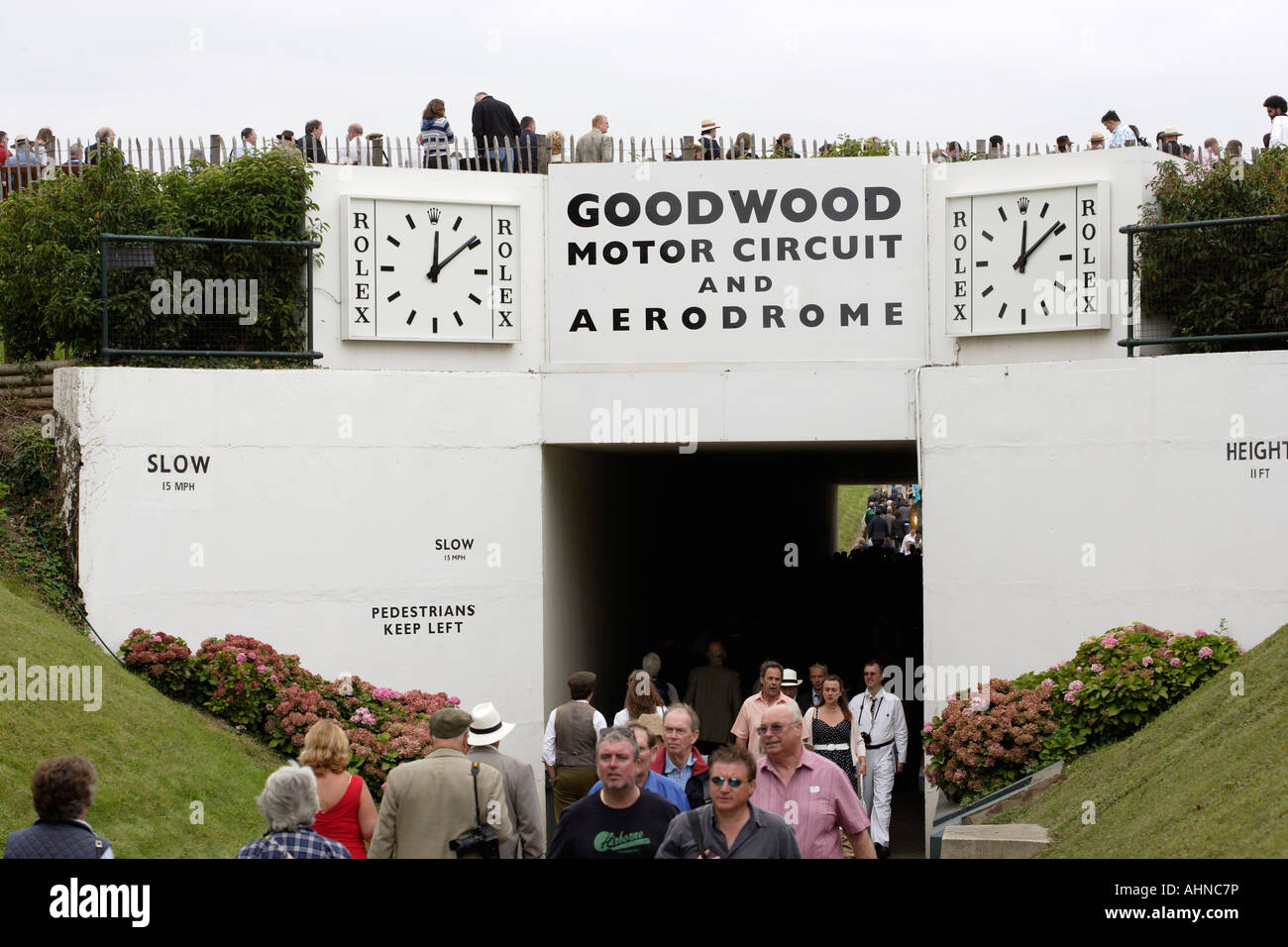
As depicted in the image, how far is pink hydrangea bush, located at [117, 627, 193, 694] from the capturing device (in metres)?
13.0

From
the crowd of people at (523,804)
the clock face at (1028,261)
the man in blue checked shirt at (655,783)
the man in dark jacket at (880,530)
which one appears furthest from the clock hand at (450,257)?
the man in dark jacket at (880,530)

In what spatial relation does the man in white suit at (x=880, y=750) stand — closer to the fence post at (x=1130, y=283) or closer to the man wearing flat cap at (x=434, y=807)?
the fence post at (x=1130, y=283)

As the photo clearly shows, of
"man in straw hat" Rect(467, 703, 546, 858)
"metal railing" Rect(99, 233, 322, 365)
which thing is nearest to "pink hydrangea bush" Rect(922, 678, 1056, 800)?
"man in straw hat" Rect(467, 703, 546, 858)

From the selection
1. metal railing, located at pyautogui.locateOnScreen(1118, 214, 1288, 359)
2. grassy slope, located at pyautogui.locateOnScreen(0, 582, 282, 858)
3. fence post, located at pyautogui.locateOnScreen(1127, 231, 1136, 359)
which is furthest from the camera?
fence post, located at pyautogui.locateOnScreen(1127, 231, 1136, 359)

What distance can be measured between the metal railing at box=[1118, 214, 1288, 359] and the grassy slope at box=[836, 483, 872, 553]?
98.3 feet

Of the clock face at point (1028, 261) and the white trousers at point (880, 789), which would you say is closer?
the white trousers at point (880, 789)

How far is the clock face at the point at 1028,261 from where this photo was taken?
1416 cm

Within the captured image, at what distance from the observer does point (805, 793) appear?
24.6 ft

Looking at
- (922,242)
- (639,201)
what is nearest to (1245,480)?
(922,242)

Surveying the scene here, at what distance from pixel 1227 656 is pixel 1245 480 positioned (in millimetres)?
1541

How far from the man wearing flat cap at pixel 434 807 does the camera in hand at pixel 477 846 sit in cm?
7

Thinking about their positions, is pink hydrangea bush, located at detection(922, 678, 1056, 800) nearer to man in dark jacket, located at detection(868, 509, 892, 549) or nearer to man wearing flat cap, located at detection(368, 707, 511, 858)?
man wearing flat cap, located at detection(368, 707, 511, 858)

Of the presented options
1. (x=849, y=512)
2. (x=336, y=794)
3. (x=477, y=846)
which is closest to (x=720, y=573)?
(x=336, y=794)
